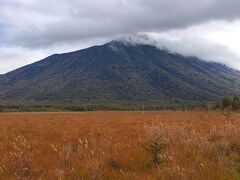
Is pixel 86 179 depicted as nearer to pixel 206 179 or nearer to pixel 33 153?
pixel 206 179

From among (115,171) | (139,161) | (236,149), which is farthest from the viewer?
(236,149)

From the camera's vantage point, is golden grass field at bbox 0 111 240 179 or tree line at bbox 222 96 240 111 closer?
golden grass field at bbox 0 111 240 179

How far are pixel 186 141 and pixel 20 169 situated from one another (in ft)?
11.4

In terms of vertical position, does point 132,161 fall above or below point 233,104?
below

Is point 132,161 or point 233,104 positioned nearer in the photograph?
point 132,161

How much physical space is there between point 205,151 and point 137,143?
2044mm

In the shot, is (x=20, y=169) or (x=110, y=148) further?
(x=110, y=148)

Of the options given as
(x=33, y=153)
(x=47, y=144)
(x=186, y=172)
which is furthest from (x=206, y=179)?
(x=47, y=144)

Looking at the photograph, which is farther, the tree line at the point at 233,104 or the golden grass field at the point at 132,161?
the tree line at the point at 233,104

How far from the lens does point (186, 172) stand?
6066mm

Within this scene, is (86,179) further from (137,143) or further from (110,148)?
(137,143)

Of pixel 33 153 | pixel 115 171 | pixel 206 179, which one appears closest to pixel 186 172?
pixel 206 179

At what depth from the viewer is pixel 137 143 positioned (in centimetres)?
945

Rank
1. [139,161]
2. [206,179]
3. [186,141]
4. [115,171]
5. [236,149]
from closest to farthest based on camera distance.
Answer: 1. [206,179]
2. [115,171]
3. [139,161]
4. [236,149]
5. [186,141]
